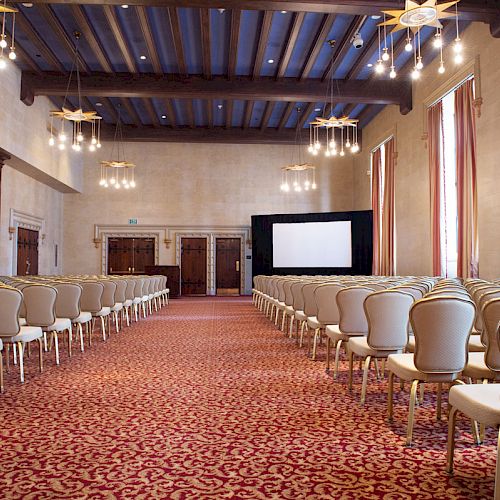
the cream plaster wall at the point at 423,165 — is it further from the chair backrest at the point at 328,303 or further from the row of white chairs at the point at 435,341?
A: the row of white chairs at the point at 435,341

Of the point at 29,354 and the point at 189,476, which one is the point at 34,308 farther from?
the point at 189,476

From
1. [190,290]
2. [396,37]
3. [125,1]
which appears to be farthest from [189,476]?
[190,290]

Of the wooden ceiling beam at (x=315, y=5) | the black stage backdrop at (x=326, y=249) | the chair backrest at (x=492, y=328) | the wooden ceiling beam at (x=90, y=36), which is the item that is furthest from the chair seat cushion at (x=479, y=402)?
the black stage backdrop at (x=326, y=249)

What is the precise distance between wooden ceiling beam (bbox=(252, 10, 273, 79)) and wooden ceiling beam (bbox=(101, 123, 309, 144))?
19.7ft

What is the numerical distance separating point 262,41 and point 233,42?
0.66 meters

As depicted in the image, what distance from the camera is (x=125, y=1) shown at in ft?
30.5

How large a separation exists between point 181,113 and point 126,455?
16.9m

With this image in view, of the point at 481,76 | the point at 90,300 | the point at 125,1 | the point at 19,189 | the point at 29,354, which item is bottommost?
the point at 29,354

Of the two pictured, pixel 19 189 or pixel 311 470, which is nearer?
pixel 311 470

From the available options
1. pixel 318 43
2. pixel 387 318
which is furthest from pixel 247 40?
pixel 387 318

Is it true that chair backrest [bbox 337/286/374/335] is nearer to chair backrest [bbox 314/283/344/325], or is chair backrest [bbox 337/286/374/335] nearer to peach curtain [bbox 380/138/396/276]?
chair backrest [bbox 314/283/344/325]

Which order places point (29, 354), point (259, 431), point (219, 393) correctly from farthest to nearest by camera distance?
1. point (29, 354)
2. point (219, 393)
3. point (259, 431)

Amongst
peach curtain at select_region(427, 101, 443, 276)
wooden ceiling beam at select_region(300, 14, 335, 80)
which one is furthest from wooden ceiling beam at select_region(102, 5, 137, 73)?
peach curtain at select_region(427, 101, 443, 276)

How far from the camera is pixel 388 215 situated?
16.7 metres
